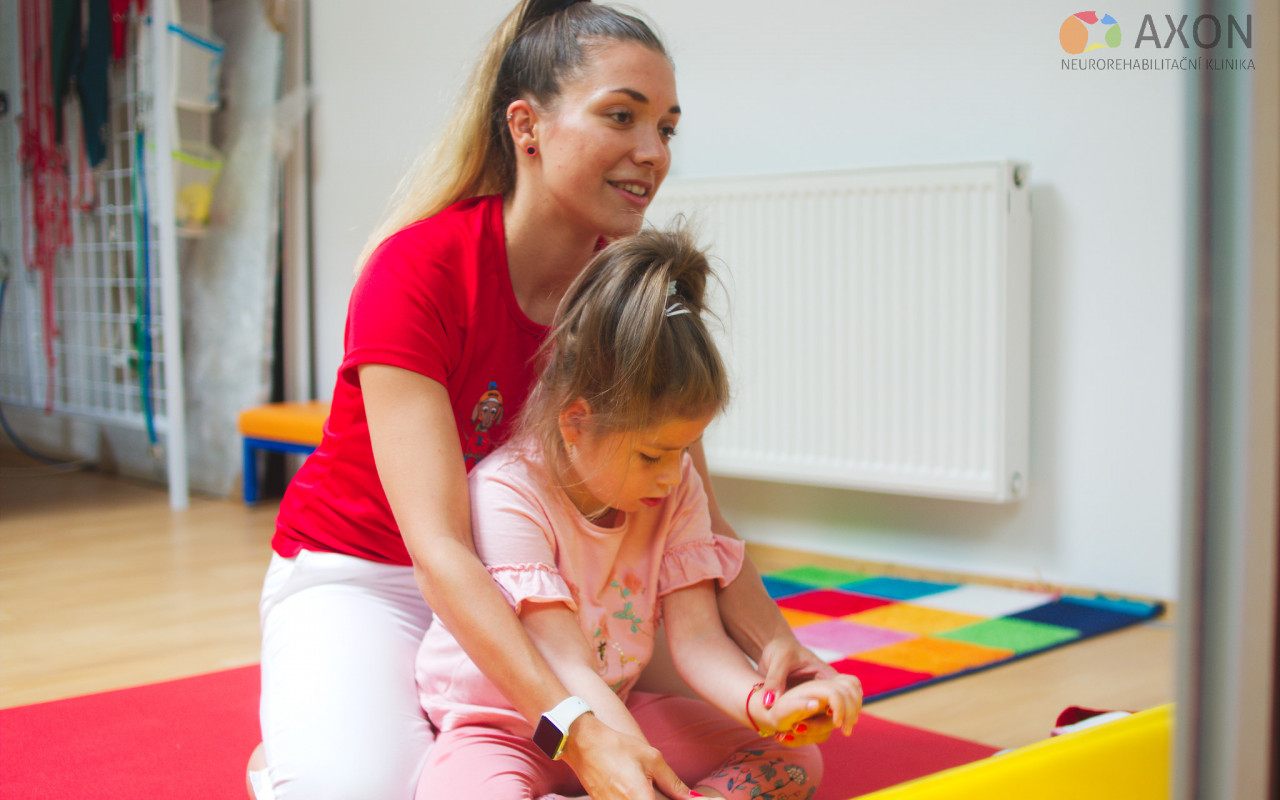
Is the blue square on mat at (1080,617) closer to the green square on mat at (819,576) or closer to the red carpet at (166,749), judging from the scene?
the green square on mat at (819,576)

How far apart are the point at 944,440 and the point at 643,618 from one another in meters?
1.20

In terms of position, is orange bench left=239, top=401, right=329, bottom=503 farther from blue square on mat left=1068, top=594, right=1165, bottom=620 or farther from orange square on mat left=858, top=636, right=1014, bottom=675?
blue square on mat left=1068, top=594, right=1165, bottom=620

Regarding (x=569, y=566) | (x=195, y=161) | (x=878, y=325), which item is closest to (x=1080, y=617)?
(x=878, y=325)

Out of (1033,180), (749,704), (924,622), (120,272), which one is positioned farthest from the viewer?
(120,272)

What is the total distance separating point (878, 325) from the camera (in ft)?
7.08

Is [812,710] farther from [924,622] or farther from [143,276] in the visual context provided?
[143,276]

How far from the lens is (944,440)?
208cm

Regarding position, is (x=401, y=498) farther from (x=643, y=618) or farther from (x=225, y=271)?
(x=225, y=271)

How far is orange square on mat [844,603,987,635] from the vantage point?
6.01ft

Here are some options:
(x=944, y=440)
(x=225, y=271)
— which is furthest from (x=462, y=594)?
(x=225, y=271)

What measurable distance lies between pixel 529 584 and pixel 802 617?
1084mm

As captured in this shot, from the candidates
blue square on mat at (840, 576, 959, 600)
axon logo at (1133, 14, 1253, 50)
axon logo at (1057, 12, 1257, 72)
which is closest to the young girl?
axon logo at (1133, 14, 1253, 50)

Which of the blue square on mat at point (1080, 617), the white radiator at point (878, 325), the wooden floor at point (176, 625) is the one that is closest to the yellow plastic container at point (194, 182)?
the wooden floor at point (176, 625)

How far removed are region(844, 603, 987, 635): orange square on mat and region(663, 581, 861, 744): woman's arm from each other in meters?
0.87
